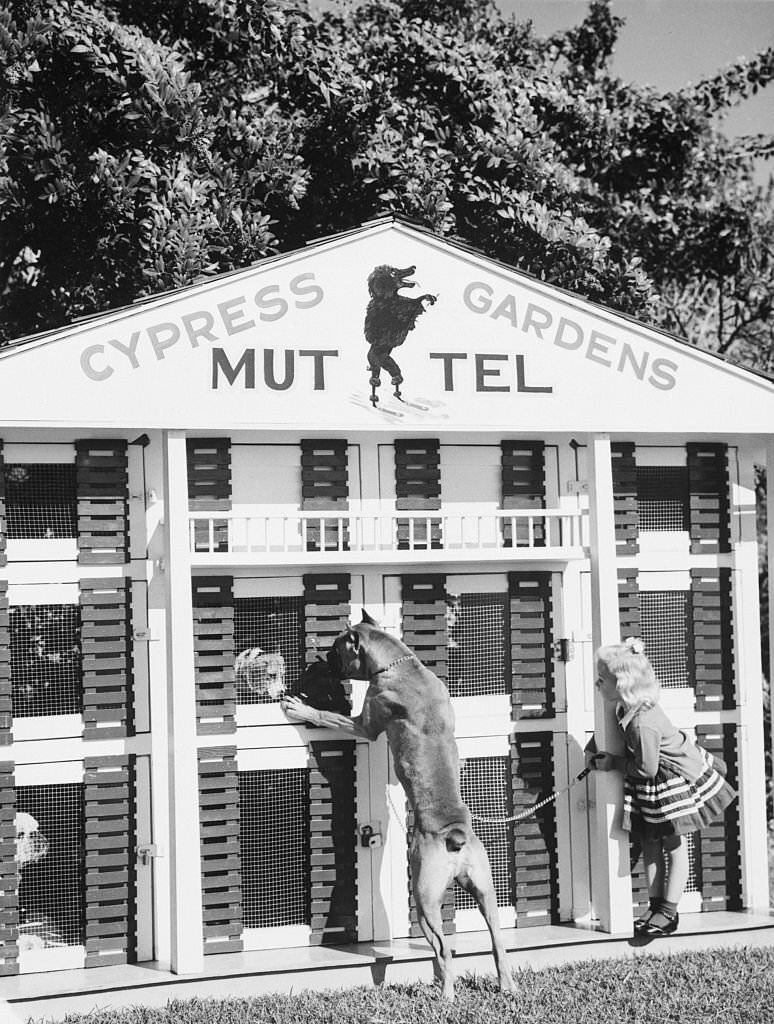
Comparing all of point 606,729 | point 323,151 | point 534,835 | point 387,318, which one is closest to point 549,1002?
point 534,835

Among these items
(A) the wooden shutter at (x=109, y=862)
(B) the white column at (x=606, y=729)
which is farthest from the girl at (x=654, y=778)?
(A) the wooden shutter at (x=109, y=862)

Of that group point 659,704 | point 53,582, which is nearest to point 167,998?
point 53,582

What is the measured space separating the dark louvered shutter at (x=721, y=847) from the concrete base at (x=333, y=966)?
201 mm

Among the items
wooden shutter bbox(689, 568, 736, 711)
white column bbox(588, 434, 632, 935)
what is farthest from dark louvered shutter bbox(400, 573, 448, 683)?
wooden shutter bbox(689, 568, 736, 711)

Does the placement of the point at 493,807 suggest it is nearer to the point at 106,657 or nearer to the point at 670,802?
the point at 670,802

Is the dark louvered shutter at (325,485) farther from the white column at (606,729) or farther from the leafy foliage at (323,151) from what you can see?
the leafy foliage at (323,151)

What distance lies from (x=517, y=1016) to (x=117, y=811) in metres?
3.31

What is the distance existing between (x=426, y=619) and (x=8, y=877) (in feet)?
12.4

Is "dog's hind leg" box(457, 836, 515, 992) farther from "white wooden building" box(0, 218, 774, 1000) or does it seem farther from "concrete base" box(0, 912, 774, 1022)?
"white wooden building" box(0, 218, 774, 1000)

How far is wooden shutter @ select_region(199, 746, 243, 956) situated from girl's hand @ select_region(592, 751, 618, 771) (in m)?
2.88

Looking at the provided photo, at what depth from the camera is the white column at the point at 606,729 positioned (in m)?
9.92

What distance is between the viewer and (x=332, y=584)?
32.8ft

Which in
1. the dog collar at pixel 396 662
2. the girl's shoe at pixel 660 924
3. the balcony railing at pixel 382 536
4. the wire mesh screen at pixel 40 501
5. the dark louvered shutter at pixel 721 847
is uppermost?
Answer: the wire mesh screen at pixel 40 501

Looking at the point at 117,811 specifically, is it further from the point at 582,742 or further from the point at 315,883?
the point at 582,742
